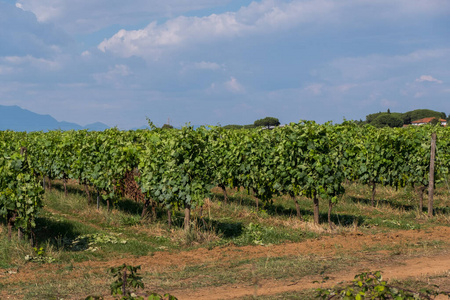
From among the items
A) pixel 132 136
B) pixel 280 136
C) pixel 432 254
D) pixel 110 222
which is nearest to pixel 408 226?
pixel 432 254

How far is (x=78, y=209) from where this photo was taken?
1762 cm

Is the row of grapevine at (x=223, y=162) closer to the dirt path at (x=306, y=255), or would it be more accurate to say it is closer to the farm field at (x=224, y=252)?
the farm field at (x=224, y=252)

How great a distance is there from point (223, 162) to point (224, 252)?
8055 mm

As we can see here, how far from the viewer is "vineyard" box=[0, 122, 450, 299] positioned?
13.2 metres

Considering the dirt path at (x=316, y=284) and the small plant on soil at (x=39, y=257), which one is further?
the small plant on soil at (x=39, y=257)

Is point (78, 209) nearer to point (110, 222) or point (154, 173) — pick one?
point (110, 222)

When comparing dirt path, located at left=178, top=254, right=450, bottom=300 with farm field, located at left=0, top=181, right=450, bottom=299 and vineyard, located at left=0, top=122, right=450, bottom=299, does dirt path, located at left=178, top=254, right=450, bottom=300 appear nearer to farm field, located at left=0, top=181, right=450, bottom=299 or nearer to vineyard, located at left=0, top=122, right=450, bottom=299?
farm field, located at left=0, top=181, right=450, bottom=299

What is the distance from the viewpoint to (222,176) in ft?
65.2

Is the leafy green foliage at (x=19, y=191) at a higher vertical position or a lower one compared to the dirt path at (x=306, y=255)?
higher

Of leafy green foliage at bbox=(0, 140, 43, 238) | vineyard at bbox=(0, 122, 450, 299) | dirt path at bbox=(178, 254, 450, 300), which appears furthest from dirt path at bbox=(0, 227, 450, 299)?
leafy green foliage at bbox=(0, 140, 43, 238)

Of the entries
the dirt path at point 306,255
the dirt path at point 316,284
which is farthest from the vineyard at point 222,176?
the dirt path at point 316,284

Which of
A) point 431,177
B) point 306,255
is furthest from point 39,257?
point 431,177

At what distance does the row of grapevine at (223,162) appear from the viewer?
524 inches

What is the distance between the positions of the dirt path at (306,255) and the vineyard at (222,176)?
2.35 feet
